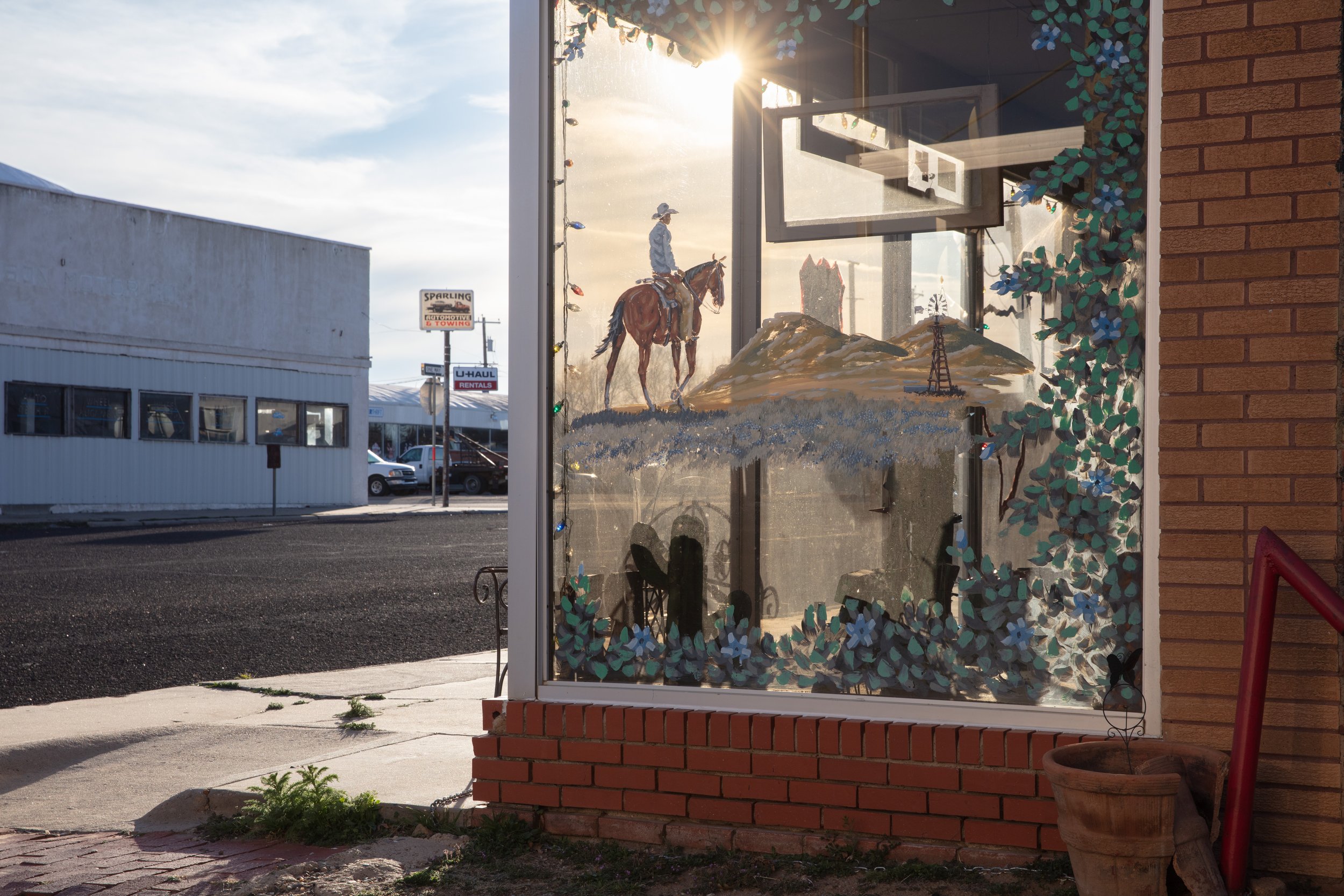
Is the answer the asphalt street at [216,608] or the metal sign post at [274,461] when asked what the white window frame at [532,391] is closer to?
the asphalt street at [216,608]

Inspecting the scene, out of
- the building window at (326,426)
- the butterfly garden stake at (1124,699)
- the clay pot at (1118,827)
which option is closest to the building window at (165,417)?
the building window at (326,426)

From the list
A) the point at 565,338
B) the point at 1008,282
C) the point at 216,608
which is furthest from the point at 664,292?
the point at 216,608

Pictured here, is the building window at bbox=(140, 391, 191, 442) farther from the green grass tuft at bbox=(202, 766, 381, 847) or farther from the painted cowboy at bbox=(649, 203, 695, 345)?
the painted cowboy at bbox=(649, 203, 695, 345)

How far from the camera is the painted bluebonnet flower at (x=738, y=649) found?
14.2 feet

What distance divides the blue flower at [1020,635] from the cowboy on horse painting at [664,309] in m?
1.38

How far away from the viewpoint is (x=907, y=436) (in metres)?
4.15

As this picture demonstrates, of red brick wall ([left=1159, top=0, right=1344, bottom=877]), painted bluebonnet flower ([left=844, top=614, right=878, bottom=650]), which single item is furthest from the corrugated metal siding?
red brick wall ([left=1159, top=0, right=1344, bottom=877])

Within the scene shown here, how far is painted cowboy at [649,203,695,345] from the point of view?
448cm

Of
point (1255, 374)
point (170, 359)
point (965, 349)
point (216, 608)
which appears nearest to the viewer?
point (1255, 374)

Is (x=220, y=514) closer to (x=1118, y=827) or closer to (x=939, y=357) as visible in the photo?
(x=939, y=357)

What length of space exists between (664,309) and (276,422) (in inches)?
1127

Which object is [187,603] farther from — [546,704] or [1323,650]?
[1323,650]

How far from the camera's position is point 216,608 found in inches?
470

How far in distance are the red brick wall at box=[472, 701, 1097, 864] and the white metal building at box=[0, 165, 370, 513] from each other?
25.4 m
